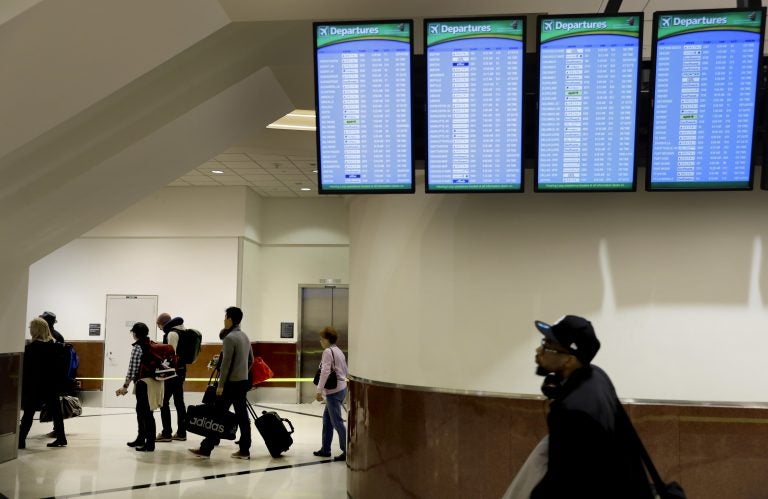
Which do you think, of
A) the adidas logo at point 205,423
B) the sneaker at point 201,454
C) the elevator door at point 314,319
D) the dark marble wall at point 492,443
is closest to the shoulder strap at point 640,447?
the dark marble wall at point 492,443

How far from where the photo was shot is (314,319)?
15.8 metres

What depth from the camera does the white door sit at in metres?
14.9

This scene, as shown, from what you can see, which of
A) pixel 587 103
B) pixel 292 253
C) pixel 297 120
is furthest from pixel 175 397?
pixel 587 103

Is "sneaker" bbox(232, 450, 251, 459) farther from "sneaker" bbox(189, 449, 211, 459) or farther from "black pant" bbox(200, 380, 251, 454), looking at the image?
"sneaker" bbox(189, 449, 211, 459)

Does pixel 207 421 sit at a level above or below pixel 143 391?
below

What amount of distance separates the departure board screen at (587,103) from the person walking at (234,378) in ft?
15.9

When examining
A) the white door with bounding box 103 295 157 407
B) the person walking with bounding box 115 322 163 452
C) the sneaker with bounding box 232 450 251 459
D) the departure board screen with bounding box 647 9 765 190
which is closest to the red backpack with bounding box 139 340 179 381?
the person walking with bounding box 115 322 163 452

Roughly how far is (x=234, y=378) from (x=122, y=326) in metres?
7.19

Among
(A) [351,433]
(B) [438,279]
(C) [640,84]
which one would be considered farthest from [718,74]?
(A) [351,433]

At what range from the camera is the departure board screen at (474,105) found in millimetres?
4672

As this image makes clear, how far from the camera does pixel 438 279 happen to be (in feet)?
17.9

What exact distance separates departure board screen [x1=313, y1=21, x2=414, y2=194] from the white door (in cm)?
1100

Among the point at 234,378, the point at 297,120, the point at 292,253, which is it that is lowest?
the point at 234,378

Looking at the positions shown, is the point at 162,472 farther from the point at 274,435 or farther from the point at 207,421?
the point at 274,435
